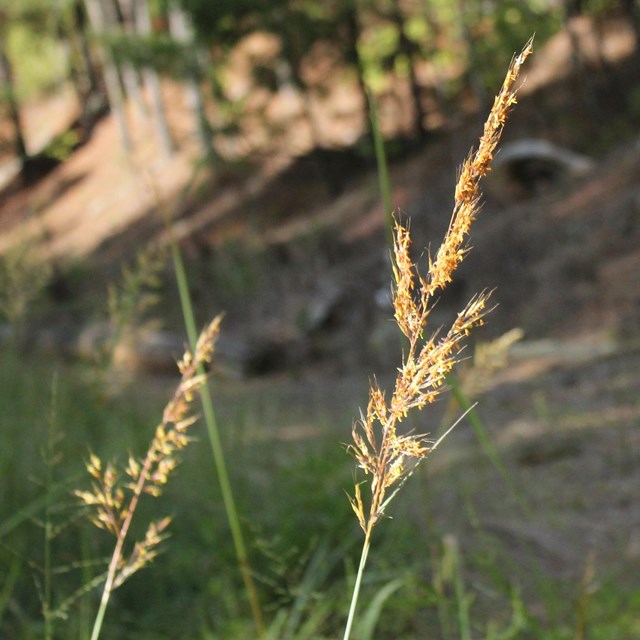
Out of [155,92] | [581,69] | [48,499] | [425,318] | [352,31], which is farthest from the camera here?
[155,92]

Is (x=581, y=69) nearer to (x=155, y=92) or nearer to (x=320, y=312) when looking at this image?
(x=320, y=312)

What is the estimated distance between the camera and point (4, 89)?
22.1 meters

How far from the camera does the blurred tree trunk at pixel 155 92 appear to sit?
67.6 feet

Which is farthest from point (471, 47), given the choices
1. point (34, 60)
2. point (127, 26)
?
point (34, 60)

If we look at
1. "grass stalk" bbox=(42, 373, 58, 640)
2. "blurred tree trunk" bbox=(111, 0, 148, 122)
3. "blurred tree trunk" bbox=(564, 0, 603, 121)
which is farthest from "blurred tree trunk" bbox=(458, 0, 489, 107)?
"grass stalk" bbox=(42, 373, 58, 640)

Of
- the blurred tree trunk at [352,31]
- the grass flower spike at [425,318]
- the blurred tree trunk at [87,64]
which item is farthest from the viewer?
the blurred tree trunk at [87,64]

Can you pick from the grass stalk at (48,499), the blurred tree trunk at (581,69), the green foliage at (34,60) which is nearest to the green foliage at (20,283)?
the grass stalk at (48,499)

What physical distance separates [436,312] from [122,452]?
8.31 meters

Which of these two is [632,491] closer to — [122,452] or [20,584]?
Result: [122,452]

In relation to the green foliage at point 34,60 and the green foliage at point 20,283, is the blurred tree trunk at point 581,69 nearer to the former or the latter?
the green foliage at point 20,283

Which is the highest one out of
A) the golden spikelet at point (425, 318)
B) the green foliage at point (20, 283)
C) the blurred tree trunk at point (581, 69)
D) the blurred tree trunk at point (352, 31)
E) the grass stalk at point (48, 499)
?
the golden spikelet at point (425, 318)

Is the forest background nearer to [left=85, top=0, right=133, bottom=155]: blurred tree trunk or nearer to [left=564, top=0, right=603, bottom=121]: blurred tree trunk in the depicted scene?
[left=564, top=0, right=603, bottom=121]: blurred tree trunk

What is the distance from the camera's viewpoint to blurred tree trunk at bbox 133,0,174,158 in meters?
20.6

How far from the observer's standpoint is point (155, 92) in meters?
23.2
